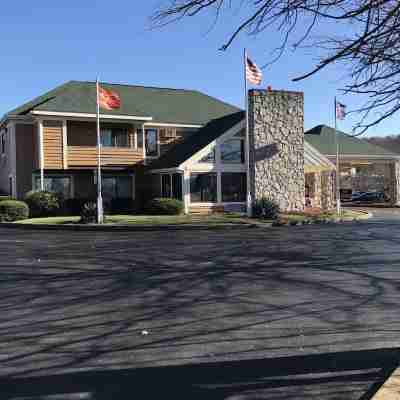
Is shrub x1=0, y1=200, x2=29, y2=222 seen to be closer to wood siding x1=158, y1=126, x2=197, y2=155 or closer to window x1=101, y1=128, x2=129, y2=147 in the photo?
window x1=101, y1=128, x2=129, y2=147

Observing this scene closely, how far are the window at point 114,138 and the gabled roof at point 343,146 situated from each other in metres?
15.0

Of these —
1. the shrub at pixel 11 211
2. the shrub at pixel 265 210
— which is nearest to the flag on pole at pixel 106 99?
the shrub at pixel 11 211

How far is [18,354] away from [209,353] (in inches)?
75.8

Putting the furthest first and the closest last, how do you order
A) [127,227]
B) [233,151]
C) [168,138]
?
1. [168,138]
2. [233,151]
3. [127,227]

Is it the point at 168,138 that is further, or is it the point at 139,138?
the point at 168,138

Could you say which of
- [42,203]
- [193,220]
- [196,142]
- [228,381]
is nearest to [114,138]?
[196,142]

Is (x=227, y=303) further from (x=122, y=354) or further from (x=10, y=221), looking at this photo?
(x=10, y=221)

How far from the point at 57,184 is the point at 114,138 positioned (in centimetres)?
415

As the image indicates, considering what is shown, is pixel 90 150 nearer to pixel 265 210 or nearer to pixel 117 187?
pixel 117 187

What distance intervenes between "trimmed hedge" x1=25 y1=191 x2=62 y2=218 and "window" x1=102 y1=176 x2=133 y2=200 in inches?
148

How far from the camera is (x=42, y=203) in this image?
86.3ft

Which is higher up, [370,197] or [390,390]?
[370,197]

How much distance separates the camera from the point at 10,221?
966 inches

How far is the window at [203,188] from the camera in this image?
2716 centimetres
